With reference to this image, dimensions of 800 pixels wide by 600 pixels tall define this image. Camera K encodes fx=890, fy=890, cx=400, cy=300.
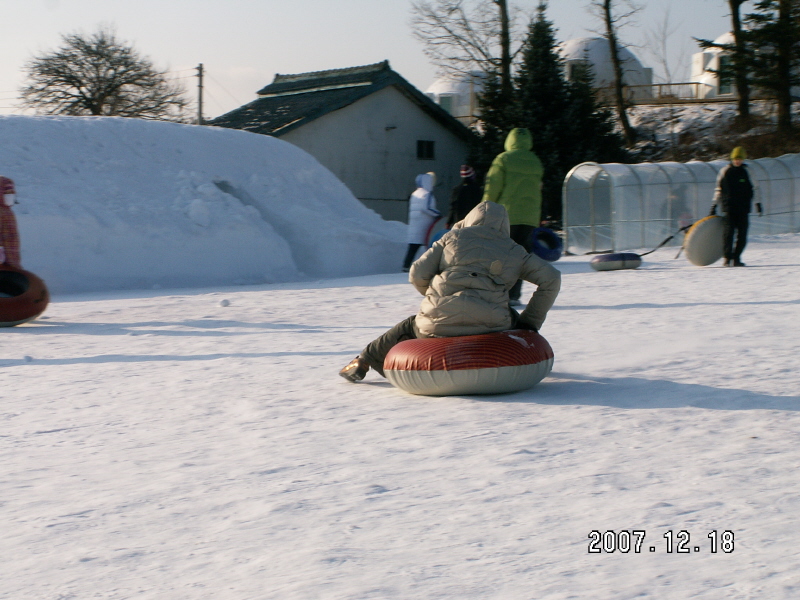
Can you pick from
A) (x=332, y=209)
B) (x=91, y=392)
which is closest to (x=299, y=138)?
(x=332, y=209)

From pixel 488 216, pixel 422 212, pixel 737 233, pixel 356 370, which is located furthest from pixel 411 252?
pixel 488 216

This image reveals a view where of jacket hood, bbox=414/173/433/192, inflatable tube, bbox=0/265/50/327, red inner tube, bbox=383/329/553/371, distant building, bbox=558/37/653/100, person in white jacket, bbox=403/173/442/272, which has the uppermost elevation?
distant building, bbox=558/37/653/100

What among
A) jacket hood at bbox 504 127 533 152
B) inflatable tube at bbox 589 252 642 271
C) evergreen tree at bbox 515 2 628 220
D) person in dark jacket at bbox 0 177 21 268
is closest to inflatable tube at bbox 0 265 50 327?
person in dark jacket at bbox 0 177 21 268

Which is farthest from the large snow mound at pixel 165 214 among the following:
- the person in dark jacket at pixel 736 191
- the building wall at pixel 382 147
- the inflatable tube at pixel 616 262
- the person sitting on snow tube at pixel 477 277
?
the person sitting on snow tube at pixel 477 277

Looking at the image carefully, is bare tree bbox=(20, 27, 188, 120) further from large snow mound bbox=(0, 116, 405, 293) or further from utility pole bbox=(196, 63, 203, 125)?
large snow mound bbox=(0, 116, 405, 293)

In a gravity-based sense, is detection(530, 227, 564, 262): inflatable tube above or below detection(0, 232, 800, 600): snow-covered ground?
above

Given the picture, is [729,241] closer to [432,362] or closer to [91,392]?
[432,362]

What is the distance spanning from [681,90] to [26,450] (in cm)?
4266

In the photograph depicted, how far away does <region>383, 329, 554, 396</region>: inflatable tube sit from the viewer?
5.09 m

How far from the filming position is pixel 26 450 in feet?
14.3

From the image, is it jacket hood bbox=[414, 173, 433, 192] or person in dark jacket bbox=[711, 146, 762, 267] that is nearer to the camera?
person in dark jacket bbox=[711, 146, 762, 267]

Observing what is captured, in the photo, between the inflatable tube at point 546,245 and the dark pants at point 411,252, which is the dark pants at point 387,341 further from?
the inflatable tube at point 546,245

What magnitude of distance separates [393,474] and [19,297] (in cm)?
656

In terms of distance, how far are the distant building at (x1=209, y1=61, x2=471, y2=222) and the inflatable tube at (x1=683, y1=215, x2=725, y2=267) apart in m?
15.5
